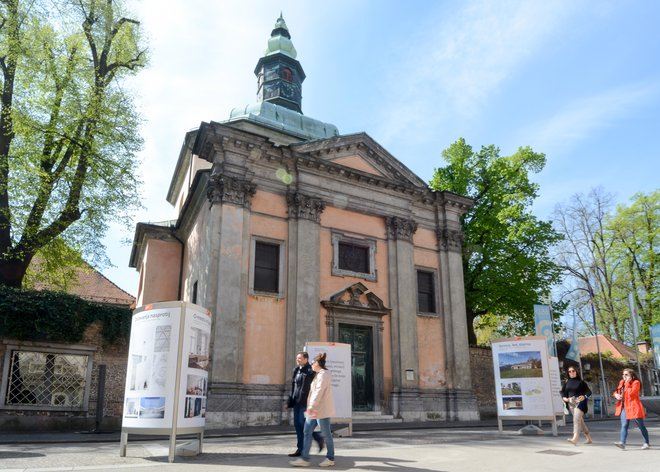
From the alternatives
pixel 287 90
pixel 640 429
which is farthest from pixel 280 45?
pixel 640 429

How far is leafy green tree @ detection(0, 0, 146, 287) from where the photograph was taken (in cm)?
1652

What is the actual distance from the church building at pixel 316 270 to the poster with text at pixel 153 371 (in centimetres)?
709

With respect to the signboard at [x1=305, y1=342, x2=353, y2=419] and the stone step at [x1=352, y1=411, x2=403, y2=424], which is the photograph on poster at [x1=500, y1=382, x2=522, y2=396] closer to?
the signboard at [x1=305, y1=342, x2=353, y2=419]

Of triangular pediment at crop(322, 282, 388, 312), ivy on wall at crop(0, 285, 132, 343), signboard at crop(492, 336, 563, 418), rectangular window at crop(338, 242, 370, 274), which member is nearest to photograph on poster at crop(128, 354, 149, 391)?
ivy on wall at crop(0, 285, 132, 343)

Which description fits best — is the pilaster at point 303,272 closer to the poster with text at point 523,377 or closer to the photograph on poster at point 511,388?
the poster with text at point 523,377

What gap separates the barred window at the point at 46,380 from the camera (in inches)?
546

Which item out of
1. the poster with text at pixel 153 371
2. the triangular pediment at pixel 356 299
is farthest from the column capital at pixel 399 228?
the poster with text at pixel 153 371

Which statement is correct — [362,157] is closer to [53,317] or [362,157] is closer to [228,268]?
[228,268]

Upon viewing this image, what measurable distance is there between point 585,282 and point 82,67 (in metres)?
31.1

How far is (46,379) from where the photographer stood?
14.5m

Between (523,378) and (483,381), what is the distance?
1074cm

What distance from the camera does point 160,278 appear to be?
21656 mm

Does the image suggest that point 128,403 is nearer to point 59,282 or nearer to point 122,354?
point 122,354

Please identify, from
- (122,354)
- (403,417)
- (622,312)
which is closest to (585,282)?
(622,312)
